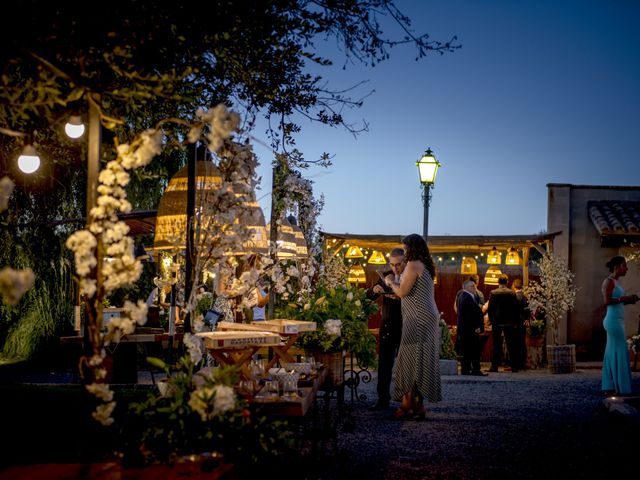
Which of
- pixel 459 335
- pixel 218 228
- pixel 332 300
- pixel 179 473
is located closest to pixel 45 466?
pixel 179 473

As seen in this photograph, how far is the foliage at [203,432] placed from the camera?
11.1 feet

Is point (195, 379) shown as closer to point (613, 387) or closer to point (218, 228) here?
point (218, 228)

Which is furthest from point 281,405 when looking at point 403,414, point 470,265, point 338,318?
point 470,265

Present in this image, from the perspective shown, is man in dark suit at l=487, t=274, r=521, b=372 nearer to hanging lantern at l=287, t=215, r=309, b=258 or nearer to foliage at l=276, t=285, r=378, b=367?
hanging lantern at l=287, t=215, r=309, b=258

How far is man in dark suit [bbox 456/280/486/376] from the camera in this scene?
1403 cm

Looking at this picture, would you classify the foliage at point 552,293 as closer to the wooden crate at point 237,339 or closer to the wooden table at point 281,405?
the wooden crate at point 237,339

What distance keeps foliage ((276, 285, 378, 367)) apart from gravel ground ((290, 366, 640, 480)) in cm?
80

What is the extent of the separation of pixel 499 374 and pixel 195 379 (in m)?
11.5

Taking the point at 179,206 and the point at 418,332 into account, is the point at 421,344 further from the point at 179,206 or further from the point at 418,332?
the point at 179,206

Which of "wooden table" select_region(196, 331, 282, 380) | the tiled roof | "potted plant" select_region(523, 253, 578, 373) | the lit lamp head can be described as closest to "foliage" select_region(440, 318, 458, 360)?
"potted plant" select_region(523, 253, 578, 373)

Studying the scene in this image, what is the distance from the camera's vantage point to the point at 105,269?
3.16m

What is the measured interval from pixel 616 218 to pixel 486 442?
1268cm

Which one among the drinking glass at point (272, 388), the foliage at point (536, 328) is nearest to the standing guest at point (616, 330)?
the drinking glass at point (272, 388)

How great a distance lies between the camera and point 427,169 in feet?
35.6
